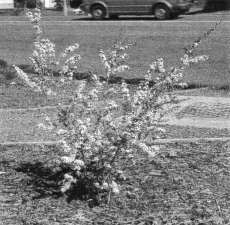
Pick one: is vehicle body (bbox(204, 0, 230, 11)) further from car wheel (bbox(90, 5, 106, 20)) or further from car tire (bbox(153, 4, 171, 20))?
car wheel (bbox(90, 5, 106, 20))

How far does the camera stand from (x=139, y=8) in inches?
Answer: 1023

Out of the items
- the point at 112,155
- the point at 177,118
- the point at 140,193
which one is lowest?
the point at 177,118

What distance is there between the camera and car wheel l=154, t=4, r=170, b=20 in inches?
1006

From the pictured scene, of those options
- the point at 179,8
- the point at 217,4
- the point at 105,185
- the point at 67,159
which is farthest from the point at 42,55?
the point at 217,4

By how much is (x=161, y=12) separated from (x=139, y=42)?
790 centimetres

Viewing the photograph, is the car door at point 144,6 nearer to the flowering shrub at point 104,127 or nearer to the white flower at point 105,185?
the flowering shrub at point 104,127

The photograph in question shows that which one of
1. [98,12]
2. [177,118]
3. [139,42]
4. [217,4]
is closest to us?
[177,118]

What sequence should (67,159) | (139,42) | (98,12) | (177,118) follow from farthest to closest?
1. (98,12)
2. (139,42)
3. (177,118)
4. (67,159)

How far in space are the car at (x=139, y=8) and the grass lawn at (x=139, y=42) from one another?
3.89 ft

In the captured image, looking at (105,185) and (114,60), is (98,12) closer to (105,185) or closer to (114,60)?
(114,60)

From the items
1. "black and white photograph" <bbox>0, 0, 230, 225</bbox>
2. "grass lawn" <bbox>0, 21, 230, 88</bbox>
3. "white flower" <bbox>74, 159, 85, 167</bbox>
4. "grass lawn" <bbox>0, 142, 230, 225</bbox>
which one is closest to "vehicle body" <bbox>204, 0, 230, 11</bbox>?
"grass lawn" <bbox>0, 21, 230, 88</bbox>

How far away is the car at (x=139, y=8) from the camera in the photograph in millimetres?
25589

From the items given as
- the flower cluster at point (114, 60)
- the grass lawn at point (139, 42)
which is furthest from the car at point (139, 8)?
the flower cluster at point (114, 60)

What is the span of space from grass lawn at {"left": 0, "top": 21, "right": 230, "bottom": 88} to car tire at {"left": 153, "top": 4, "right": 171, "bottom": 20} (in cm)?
141
